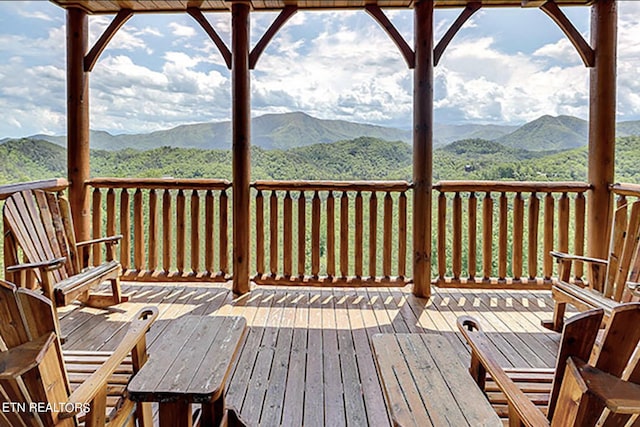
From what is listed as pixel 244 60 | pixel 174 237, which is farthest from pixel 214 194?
pixel 244 60

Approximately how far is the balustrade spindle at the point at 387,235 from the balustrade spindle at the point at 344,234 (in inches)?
14.1

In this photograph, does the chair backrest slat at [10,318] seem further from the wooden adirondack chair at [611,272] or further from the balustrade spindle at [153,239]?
the balustrade spindle at [153,239]

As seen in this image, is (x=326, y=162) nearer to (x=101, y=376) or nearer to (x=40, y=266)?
(x=40, y=266)

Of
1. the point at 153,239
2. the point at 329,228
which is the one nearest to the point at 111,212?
the point at 153,239

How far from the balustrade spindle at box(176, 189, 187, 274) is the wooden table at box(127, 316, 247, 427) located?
7.45ft

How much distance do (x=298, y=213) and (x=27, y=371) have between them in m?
3.07

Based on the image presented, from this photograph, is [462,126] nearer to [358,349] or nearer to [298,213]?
[298,213]

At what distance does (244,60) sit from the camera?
3.82 metres

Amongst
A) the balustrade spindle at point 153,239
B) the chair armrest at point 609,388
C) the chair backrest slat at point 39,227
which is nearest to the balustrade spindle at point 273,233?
the balustrade spindle at point 153,239

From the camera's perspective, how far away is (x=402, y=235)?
12.9 feet

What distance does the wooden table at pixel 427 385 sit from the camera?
1164mm

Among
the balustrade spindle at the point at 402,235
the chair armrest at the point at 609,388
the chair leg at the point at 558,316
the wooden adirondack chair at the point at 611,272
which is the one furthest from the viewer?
the balustrade spindle at the point at 402,235

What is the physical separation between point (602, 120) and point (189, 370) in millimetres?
4029

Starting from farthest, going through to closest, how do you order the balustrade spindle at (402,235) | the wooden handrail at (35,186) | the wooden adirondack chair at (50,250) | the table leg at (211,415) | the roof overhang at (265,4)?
the balustrade spindle at (402,235) → the roof overhang at (265,4) → the wooden handrail at (35,186) → the wooden adirondack chair at (50,250) → the table leg at (211,415)
